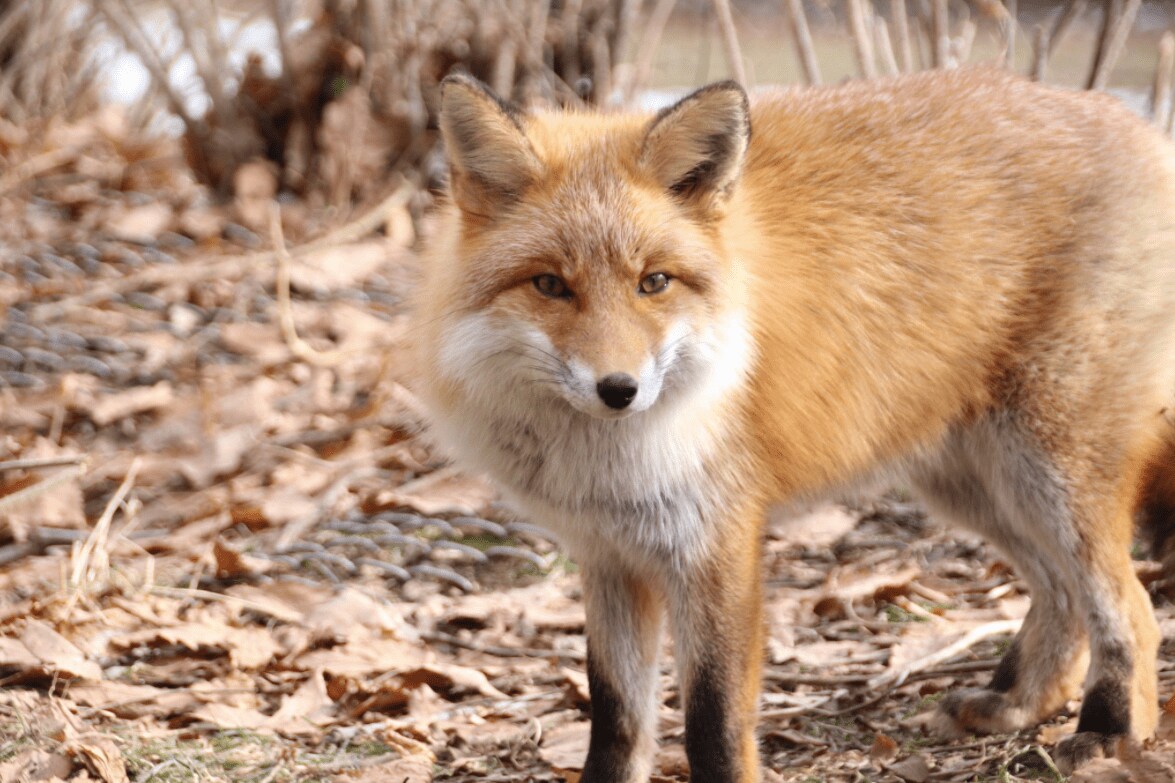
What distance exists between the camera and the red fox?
2807mm

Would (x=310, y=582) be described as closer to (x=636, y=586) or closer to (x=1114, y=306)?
(x=636, y=586)

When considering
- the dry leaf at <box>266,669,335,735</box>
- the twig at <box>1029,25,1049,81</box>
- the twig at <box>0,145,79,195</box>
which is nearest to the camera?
the dry leaf at <box>266,669,335,735</box>

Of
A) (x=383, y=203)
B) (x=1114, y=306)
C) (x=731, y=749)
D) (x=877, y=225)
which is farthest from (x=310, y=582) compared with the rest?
→ (x=383, y=203)

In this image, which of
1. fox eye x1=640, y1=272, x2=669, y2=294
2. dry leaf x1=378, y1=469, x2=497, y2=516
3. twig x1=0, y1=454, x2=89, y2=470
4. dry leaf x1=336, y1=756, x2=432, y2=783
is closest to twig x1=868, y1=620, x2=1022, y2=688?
dry leaf x1=336, y1=756, x2=432, y2=783

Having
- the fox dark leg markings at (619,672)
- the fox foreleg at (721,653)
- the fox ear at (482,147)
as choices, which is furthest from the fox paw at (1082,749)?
the fox ear at (482,147)

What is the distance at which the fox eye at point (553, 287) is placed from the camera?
2.73 metres

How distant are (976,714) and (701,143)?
1.71 metres

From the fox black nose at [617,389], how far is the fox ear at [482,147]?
2.15 feet

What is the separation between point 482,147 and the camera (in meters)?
2.89

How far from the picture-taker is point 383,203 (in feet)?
22.6

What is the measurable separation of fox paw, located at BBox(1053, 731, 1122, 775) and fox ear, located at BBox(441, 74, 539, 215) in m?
1.91

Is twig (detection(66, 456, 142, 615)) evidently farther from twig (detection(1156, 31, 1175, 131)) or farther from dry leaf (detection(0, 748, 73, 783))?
twig (detection(1156, 31, 1175, 131))

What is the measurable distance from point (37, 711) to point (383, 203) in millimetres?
4240

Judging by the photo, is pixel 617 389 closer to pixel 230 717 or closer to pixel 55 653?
pixel 230 717
